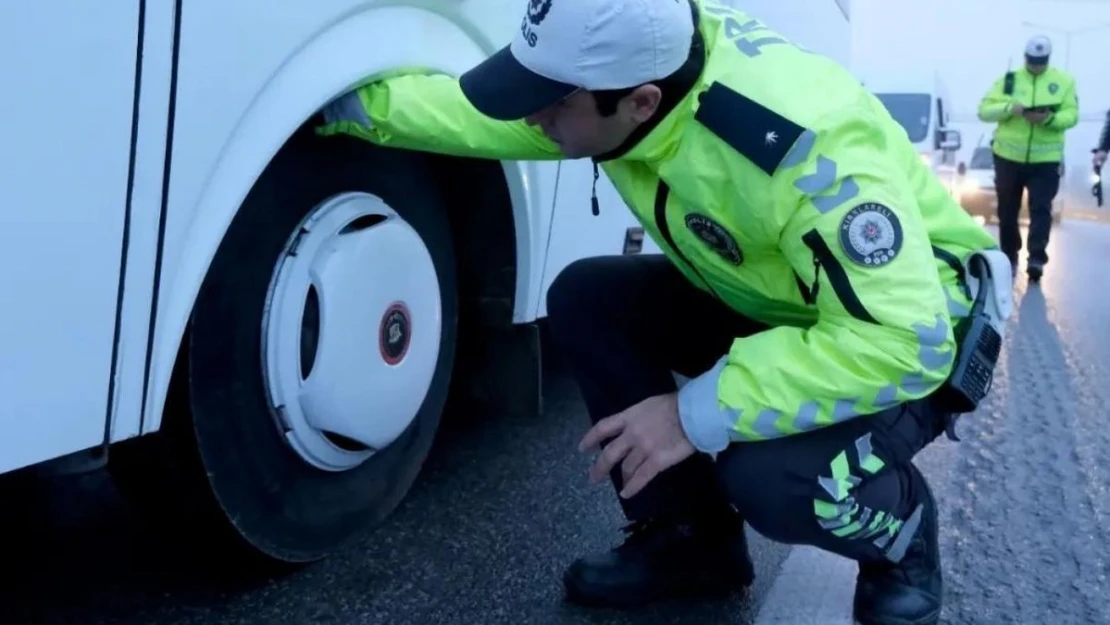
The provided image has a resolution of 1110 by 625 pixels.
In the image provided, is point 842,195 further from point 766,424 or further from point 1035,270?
point 1035,270

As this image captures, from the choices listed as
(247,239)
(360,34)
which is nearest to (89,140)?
(247,239)

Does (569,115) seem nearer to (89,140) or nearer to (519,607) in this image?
(89,140)

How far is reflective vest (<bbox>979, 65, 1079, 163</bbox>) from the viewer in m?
7.40

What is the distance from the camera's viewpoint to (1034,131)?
7.41 meters

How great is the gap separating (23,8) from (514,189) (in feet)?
4.15

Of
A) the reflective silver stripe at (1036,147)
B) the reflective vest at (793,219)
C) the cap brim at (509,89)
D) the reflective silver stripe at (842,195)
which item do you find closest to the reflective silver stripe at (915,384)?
the reflective vest at (793,219)

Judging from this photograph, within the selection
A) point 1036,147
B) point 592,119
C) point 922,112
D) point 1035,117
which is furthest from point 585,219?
point 922,112

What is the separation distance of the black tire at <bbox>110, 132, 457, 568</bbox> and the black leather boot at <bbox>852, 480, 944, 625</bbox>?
907 millimetres

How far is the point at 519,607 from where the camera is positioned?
2.07 meters

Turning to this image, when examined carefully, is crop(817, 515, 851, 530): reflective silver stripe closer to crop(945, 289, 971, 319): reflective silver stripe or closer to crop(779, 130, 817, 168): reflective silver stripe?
crop(945, 289, 971, 319): reflective silver stripe

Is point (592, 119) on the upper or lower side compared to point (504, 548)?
upper

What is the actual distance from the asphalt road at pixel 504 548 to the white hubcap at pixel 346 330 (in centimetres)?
26

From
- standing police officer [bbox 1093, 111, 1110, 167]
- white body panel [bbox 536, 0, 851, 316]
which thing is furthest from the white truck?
white body panel [bbox 536, 0, 851, 316]

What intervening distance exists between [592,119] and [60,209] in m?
0.75
